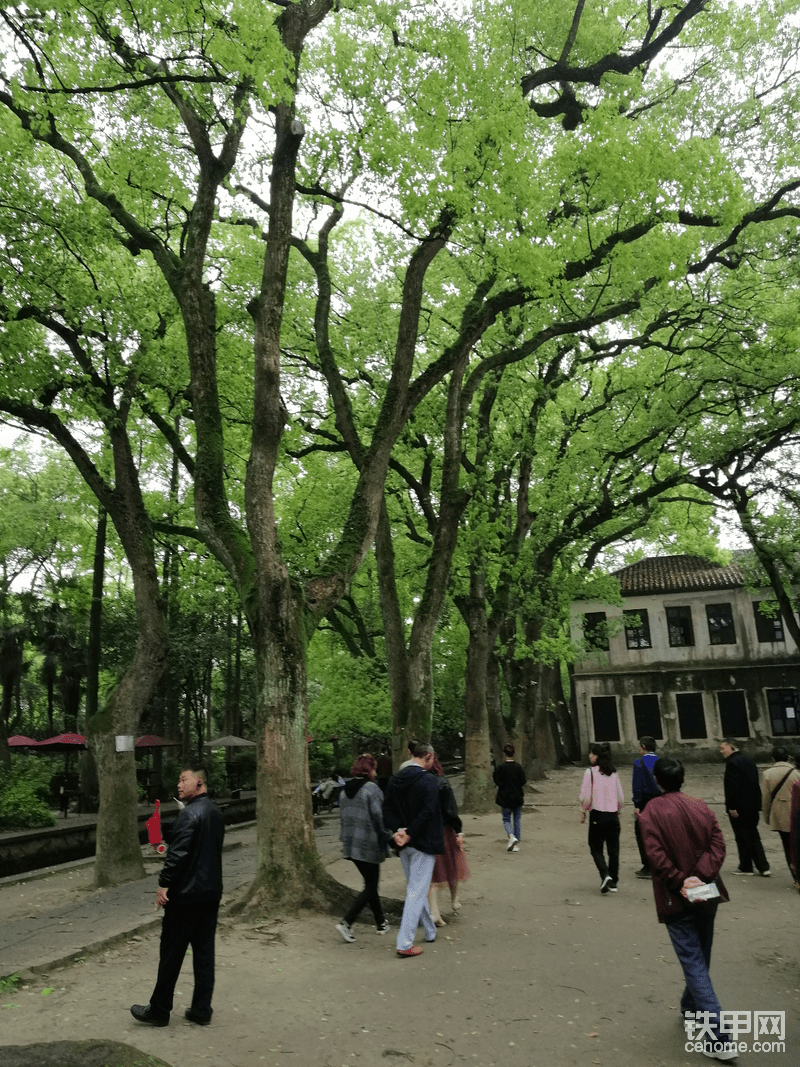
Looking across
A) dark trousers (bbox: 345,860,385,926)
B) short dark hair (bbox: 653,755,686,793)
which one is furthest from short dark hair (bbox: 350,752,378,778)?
short dark hair (bbox: 653,755,686,793)

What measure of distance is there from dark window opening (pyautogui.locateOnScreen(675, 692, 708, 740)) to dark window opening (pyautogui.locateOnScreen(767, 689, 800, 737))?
2947mm

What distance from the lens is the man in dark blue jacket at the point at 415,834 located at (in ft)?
23.6

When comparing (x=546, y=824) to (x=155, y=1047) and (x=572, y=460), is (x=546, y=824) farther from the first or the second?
(x=155, y=1047)

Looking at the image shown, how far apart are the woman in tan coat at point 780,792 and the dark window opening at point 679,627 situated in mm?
30448

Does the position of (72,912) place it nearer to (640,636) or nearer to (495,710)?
(495,710)

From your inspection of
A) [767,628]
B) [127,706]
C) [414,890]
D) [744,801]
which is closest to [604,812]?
[744,801]

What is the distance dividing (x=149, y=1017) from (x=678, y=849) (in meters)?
3.53

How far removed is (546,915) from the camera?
348 inches

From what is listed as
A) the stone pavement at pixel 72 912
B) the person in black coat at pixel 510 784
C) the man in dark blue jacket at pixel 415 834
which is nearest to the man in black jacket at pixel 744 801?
the person in black coat at pixel 510 784

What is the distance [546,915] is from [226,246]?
13.0 m

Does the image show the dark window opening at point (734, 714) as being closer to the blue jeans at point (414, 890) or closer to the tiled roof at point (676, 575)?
the tiled roof at point (676, 575)

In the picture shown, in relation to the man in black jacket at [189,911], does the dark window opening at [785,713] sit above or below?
above

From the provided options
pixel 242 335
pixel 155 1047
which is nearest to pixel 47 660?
pixel 242 335

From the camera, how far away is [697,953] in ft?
16.3
